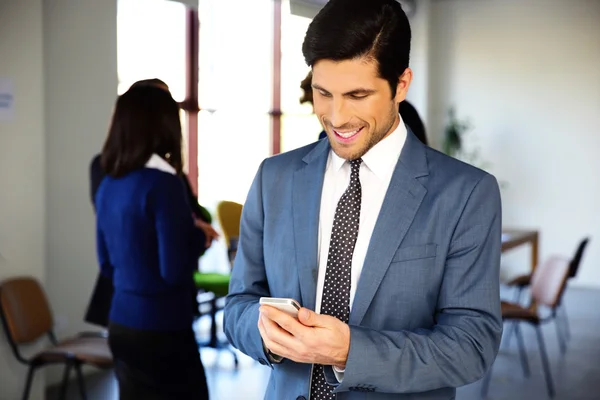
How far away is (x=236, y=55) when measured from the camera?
8.10 m

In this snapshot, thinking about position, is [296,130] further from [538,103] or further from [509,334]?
[509,334]

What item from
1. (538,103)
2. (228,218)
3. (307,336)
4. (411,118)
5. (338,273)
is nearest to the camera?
(307,336)

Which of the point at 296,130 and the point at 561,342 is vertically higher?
the point at 296,130

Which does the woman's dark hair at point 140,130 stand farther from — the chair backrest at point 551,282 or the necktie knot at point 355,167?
the chair backrest at point 551,282

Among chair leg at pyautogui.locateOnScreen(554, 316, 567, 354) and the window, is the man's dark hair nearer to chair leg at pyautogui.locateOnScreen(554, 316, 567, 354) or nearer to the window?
chair leg at pyautogui.locateOnScreen(554, 316, 567, 354)

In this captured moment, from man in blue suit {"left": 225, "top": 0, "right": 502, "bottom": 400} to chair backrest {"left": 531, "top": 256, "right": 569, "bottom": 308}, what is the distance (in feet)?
13.0

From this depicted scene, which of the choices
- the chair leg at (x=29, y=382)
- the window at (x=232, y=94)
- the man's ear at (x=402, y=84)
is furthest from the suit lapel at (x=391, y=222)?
the window at (x=232, y=94)

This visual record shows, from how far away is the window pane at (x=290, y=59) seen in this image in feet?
28.9

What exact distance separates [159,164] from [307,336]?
5.84ft

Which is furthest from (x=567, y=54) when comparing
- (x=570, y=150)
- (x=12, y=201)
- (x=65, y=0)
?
(x=12, y=201)

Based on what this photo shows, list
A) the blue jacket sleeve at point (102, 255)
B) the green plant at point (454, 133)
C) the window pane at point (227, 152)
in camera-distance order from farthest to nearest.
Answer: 1. the green plant at point (454, 133)
2. the window pane at point (227, 152)
3. the blue jacket sleeve at point (102, 255)

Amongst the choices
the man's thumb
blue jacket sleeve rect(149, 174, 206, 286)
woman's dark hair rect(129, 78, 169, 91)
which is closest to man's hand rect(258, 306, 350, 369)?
the man's thumb

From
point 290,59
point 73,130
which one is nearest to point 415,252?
point 73,130

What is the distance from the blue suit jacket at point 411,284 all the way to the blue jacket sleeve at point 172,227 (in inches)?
51.6
